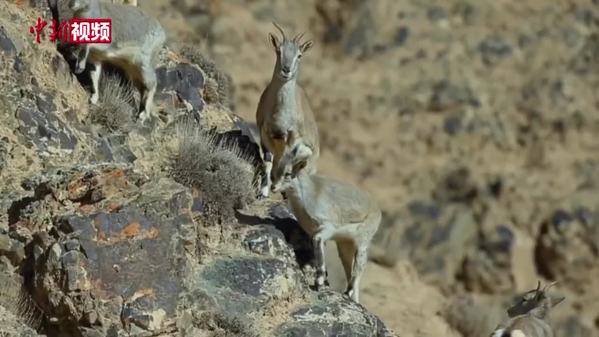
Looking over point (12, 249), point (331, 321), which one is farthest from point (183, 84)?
point (12, 249)

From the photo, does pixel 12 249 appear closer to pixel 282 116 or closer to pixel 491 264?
pixel 282 116

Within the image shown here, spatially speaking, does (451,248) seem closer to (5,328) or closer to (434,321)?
(434,321)

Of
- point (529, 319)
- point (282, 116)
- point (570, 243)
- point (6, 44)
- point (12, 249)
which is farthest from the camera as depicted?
point (570, 243)

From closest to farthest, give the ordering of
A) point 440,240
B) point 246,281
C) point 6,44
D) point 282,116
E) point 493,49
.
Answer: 1. point 246,281
2. point 6,44
3. point 282,116
4. point 440,240
5. point 493,49

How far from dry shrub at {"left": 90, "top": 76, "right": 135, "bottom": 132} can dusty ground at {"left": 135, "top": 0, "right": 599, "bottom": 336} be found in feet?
39.3

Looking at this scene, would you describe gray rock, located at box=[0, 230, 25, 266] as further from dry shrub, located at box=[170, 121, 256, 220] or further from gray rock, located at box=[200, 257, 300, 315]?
dry shrub, located at box=[170, 121, 256, 220]

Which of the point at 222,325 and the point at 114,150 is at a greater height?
the point at 114,150

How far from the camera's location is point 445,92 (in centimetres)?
3056

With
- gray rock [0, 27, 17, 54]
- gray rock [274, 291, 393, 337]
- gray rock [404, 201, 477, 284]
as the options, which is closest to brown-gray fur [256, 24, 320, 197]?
gray rock [274, 291, 393, 337]

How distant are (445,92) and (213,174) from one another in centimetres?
1683

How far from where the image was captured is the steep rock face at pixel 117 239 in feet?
38.1

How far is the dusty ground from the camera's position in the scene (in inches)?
1104

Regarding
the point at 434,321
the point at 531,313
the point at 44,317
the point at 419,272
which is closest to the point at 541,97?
the point at 419,272

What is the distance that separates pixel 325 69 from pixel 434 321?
10.9m
